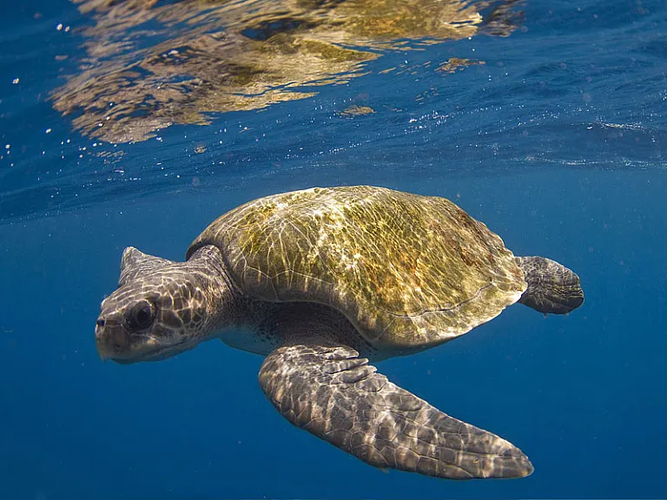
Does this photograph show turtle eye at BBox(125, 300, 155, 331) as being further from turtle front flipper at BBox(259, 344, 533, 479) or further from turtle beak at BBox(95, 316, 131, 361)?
turtle front flipper at BBox(259, 344, 533, 479)

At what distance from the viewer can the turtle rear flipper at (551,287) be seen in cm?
624

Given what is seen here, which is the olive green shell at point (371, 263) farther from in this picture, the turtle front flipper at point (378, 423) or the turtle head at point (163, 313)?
the turtle front flipper at point (378, 423)

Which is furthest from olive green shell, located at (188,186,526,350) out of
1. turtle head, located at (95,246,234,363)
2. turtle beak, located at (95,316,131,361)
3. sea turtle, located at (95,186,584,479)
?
turtle beak, located at (95,316,131,361)

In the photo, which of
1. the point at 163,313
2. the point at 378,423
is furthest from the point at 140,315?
the point at 378,423

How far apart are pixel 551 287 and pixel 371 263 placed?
10.4 feet

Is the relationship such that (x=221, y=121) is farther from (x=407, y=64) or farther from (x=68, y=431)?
(x=68, y=431)

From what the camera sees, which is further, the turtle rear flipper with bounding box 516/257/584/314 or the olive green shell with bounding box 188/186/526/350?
the turtle rear flipper with bounding box 516/257/584/314

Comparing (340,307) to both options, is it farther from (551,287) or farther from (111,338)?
(551,287)

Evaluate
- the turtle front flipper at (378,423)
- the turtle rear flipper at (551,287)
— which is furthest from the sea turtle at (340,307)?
the turtle rear flipper at (551,287)

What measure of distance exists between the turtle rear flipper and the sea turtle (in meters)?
0.34

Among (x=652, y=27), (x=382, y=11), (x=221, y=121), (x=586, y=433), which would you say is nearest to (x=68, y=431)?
(x=221, y=121)

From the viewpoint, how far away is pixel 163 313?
4016 mm

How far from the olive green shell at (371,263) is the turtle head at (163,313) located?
0.34m

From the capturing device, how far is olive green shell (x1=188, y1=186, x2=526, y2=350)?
14.1 ft
